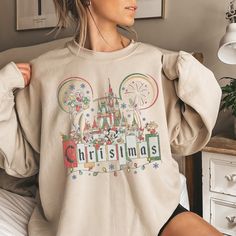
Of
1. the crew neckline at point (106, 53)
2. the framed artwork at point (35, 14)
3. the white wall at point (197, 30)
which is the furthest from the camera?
the framed artwork at point (35, 14)

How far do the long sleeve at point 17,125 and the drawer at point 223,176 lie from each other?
2.16 ft

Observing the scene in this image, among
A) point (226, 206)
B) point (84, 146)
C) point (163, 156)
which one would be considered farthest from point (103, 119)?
point (226, 206)

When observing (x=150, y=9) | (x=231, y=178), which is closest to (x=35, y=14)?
(x=150, y=9)

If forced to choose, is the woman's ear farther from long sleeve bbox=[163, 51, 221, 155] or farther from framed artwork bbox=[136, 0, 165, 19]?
framed artwork bbox=[136, 0, 165, 19]

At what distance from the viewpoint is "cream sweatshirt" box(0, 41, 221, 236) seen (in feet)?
3.09

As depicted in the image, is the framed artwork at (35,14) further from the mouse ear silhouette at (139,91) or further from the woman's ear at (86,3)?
the mouse ear silhouette at (139,91)

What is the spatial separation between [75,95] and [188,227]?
18.6 inches

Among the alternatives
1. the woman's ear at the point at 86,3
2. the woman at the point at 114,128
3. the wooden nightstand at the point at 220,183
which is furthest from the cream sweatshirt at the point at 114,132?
the wooden nightstand at the point at 220,183

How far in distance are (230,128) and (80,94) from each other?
827mm

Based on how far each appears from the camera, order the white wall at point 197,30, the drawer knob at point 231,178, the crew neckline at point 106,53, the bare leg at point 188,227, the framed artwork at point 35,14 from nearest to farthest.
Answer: the bare leg at point 188,227
the crew neckline at point 106,53
the drawer knob at point 231,178
the white wall at point 197,30
the framed artwork at point 35,14

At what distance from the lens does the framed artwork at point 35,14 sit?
191cm

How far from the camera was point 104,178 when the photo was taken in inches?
37.7

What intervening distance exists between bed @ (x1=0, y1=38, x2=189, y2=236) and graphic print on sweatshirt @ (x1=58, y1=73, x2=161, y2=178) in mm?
249

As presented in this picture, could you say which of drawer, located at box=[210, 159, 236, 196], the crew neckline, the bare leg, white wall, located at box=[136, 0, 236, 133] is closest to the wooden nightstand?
drawer, located at box=[210, 159, 236, 196]
